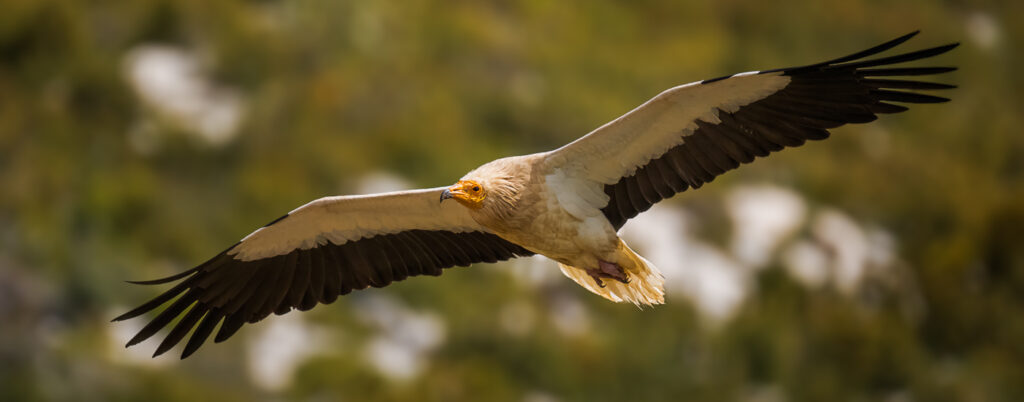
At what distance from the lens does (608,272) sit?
634cm

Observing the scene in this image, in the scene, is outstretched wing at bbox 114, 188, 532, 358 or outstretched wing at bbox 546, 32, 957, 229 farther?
outstretched wing at bbox 114, 188, 532, 358

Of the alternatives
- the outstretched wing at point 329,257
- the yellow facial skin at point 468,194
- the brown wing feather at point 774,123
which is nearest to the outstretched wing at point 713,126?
the brown wing feather at point 774,123

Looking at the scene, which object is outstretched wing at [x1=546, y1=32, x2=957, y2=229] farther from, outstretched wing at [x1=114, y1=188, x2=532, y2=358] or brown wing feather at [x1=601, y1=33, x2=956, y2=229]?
outstretched wing at [x1=114, y1=188, x2=532, y2=358]

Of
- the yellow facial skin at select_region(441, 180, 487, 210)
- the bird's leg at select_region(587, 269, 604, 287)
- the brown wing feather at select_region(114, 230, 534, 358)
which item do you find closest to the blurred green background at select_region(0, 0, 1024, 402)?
the brown wing feather at select_region(114, 230, 534, 358)

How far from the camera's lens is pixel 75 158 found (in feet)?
48.0

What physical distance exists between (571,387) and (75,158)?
21.0 feet

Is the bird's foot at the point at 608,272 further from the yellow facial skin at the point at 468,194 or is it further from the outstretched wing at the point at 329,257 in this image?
the yellow facial skin at the point at 468,194

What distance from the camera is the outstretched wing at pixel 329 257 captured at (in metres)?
6.83

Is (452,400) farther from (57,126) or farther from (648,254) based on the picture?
(57,126)

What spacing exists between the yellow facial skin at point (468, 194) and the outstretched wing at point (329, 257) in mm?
881

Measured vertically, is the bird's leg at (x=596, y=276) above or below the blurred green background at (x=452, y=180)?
below

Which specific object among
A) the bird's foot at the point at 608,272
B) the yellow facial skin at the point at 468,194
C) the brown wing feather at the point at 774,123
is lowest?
the bird's foot at the point at 608,272

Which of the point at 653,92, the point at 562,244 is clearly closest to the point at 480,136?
the point at 653,92

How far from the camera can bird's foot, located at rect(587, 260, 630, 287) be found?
6.31 metres
